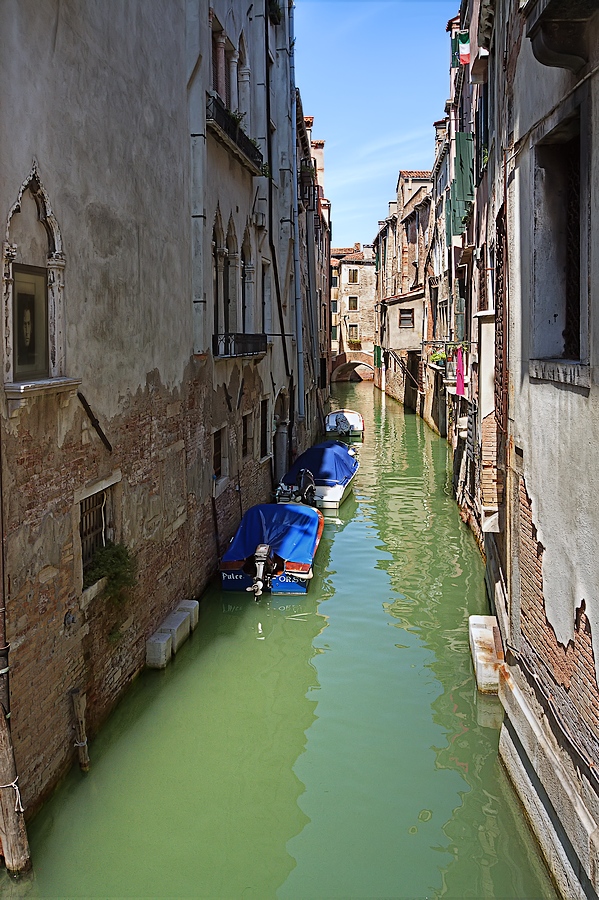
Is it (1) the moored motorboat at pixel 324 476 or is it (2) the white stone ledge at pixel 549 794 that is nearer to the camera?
(2) the white stone ledge at pixel 549 794

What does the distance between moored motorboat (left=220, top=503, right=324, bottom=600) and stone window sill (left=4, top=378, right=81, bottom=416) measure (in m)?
5.18

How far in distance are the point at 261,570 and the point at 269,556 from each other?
0.32 meters

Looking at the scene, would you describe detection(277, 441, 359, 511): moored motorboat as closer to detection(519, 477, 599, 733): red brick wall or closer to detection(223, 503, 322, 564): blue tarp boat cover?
detection(223, 503, 322, 564): blue tarp boat cover

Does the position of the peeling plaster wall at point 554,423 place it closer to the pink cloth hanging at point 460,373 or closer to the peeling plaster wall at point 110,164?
the peeling plaster wall at point 110,164

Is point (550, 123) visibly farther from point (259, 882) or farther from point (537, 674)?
point (259, 882)

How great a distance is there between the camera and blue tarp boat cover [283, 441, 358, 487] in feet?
55.0

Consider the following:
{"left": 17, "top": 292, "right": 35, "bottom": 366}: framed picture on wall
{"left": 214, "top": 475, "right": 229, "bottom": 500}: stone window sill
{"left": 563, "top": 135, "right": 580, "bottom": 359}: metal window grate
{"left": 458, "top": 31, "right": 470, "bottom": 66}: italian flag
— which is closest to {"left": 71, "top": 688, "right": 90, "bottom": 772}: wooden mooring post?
{"left": 17, "top": 292, "right": 35, "bottom": 366}: framed picture on wall

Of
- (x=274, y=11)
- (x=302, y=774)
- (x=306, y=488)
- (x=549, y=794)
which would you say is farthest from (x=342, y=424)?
(x=549, y=794)

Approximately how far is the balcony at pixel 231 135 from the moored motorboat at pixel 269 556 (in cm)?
495

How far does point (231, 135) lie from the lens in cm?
1116

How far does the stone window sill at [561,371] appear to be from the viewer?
413 centimetres

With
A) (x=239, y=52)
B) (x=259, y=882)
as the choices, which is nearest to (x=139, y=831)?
(x=259, y=882)

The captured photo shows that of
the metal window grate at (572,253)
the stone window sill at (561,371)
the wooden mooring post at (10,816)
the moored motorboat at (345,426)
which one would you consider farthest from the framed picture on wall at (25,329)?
the moored motorboat at (345,426)

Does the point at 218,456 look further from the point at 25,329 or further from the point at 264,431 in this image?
the point at 25,329
